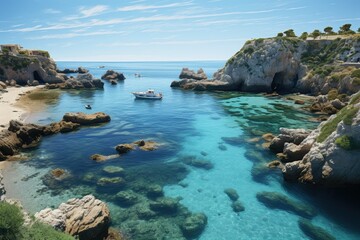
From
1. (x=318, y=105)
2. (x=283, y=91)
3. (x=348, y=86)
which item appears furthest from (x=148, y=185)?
(x=283, y=91)

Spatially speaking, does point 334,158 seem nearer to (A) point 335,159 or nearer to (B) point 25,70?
(A) point 335,159

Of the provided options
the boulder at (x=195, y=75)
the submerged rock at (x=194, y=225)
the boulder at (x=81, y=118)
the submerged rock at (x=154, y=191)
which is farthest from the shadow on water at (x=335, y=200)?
the boulder at (x=195, y=75)

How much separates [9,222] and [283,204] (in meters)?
20.6

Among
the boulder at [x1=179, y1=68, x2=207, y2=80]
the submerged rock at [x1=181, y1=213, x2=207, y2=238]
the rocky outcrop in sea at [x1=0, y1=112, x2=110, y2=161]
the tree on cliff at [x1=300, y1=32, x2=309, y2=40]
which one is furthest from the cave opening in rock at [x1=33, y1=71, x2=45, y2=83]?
the submerged rock at [x1=181, y1=213, x2=207, y2=238]

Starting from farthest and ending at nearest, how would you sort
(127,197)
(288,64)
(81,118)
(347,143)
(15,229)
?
(288,64) → (81,118) → (347,143) → (127,197) → (15,229)

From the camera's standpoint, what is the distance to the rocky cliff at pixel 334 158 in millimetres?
25328

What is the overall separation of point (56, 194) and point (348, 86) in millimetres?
63622

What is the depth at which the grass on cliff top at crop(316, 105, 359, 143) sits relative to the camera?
27.0 m

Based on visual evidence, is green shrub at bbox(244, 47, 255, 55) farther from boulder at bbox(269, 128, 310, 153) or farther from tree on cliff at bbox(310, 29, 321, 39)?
boulder at bbox(269, 128, 310, 153)

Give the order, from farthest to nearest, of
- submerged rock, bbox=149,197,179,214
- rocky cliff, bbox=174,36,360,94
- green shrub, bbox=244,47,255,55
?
green shrub, bbox=244,47,255,55, rocky cliff, bbox=174,36,360,94, submerged rock, bbox=149,197,179,214

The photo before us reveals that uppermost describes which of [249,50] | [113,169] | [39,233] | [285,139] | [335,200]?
[249,50]

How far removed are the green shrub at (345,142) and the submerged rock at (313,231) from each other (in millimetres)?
8347

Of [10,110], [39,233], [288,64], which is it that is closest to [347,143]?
[39,233]

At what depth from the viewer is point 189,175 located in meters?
30.3
